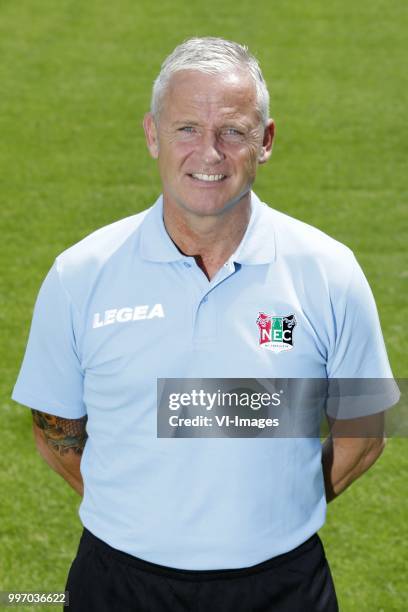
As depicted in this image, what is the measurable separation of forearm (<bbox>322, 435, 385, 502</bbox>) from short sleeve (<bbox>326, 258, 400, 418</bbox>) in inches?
5.8

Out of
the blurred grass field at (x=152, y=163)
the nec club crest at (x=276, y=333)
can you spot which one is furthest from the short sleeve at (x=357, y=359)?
the blurred grass field at (x=152, y=163)

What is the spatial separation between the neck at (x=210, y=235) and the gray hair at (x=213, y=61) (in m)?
0.27

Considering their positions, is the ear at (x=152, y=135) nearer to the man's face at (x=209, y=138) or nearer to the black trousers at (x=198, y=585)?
the man's face at (x=209, y=138)

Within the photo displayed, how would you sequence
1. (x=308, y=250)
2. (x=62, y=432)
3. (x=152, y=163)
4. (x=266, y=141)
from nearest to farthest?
(x=308, y=250), (x=266, y=141), (x=62, y=432), (x=152, y=163)

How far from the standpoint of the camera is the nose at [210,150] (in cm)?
298

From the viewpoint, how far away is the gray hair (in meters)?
3.01

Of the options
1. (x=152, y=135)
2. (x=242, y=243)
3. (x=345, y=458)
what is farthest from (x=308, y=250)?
(x=345, y=458)

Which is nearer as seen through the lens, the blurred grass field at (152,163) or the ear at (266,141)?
the ear at (266,141)

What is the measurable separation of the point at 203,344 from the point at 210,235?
34 cm

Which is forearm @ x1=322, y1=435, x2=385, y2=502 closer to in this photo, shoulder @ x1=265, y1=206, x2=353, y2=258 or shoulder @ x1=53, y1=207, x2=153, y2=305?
shoulder @ x1=265, y1=206, x2=353, y2=258

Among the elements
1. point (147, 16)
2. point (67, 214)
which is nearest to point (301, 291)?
point (67, 214)

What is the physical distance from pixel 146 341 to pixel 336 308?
1.71 ft

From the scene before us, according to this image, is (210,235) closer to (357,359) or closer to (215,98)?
(215,98)

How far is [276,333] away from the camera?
9.71ft
